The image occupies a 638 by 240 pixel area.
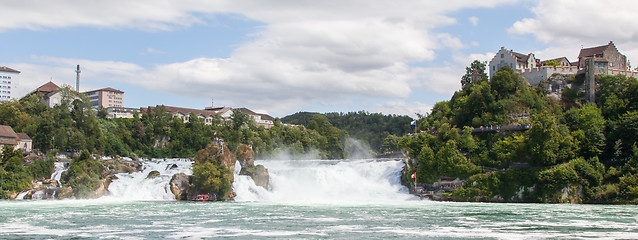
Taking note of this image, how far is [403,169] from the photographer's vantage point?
203 feet

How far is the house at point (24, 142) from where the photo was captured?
2675 inches

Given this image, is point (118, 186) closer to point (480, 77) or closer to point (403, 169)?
point (403, 169)

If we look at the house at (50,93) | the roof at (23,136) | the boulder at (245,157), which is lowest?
the boulder at (245,157)

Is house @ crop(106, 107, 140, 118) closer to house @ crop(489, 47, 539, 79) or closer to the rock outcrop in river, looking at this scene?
the rock outcrop in river

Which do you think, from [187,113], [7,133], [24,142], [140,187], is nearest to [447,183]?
[140,187]

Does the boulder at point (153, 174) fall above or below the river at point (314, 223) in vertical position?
above

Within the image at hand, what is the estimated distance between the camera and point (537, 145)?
5228cm

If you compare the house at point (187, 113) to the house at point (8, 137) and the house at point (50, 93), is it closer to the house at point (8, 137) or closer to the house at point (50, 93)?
the house at point (50, 93)

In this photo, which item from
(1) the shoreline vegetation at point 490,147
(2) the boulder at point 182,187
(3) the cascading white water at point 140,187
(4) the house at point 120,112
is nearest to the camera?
(1) the shoreline vegetation at point 490,147

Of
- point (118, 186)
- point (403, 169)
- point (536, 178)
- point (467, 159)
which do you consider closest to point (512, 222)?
point (536, 178)

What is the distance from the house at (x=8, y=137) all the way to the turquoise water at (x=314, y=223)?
86.4 ft

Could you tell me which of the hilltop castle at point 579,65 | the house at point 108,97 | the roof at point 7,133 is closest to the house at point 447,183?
the hilltop castle at point 579,65

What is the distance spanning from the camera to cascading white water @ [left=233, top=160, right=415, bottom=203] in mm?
58000

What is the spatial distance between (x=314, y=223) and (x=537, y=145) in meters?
28.7
